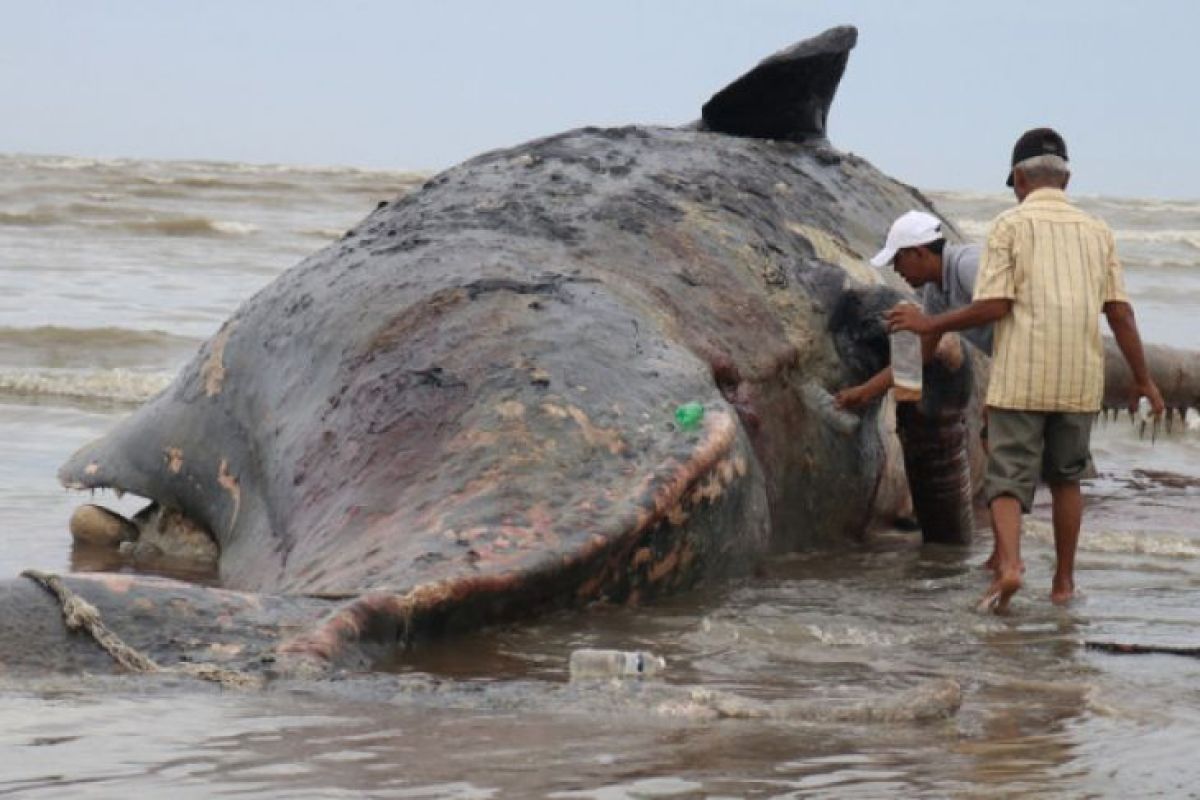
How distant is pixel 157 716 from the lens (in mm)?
4719

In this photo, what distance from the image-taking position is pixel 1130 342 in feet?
24.5

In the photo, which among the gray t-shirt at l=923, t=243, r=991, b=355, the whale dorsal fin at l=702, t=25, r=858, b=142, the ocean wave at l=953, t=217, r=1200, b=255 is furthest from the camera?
the ocean wave at l=953, t=217, r=1200, b=255

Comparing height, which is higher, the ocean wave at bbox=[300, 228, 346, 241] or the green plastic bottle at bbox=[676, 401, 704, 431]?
the ocean wave at bbox=[300, 228, 346, 241]

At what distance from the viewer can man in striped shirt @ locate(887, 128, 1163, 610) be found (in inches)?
284

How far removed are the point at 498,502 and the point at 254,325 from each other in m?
1.96

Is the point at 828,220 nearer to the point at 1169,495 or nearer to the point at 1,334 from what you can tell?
the point at 1169,495

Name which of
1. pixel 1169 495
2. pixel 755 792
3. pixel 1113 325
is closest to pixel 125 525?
pixel 1113 325

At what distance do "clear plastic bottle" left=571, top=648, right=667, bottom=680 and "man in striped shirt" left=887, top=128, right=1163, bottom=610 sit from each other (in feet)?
6.88

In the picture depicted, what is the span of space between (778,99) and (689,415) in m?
3.06

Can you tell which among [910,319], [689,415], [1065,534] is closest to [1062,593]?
[1065,534]

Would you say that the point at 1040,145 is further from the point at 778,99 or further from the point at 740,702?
the point at 740,702

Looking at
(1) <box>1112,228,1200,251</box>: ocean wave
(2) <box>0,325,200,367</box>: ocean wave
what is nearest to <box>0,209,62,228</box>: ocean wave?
(2) <box>0,325,200,367</box>: ocean wave

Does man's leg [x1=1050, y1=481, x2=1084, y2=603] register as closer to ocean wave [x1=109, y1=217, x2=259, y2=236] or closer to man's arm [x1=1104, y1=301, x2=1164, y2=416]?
man's arm [x1=1104, y1=301, x2=1164, y2=416]

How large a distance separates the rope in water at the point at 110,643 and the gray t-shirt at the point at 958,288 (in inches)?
139
